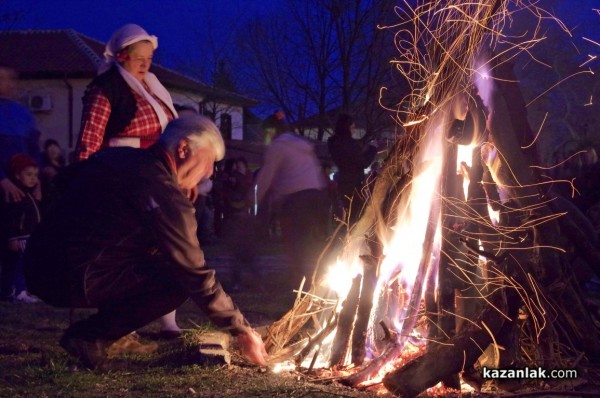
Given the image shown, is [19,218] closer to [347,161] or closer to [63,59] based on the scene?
[347,161]

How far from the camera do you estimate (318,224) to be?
7.81 metres

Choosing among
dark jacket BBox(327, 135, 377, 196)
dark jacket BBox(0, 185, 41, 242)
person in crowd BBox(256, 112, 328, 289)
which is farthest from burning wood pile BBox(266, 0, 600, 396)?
dark jacket BBox(327, 135, 377, 196)

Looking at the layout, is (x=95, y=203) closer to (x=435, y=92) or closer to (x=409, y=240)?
(x=409, y=240)

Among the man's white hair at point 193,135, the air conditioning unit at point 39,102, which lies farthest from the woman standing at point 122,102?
the air conditioning unit at point 39,102

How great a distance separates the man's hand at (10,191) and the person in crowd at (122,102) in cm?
248

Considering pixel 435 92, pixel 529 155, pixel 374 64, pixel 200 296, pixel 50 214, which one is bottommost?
pixel 200 296

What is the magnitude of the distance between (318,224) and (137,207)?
148 inches

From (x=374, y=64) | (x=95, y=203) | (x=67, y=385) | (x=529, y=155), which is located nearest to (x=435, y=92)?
(x=529, y=155)

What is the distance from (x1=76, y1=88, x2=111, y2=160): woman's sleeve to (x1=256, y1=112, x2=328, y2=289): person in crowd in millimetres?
2893

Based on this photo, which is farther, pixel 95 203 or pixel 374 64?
pixel 374 64

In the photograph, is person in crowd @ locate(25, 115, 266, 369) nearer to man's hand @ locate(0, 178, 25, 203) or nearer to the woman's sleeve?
the woman's sleeve

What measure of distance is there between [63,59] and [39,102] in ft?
7.16

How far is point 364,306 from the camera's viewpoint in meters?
4.55

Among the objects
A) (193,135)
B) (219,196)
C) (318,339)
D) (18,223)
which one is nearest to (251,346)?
(318,339)
